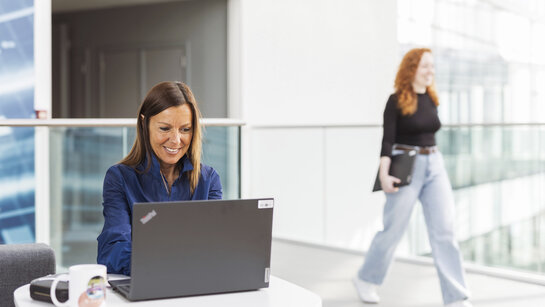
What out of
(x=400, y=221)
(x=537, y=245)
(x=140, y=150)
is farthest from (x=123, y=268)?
(x=537, y=245)

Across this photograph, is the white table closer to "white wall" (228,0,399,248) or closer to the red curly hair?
the red curly hair

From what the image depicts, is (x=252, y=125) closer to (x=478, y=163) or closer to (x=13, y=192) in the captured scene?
(x=478, y=163)

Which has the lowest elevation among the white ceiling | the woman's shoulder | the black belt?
the woman's shoulder

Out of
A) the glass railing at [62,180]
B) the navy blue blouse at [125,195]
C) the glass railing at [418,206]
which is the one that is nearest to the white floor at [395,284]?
the glass railing at [418,206]

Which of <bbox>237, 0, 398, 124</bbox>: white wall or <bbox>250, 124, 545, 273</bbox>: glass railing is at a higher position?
<bbox>237, 0, 398, 124</bbox>: white wall

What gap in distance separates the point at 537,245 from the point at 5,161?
3833 mm

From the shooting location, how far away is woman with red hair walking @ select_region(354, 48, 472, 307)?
3666mm

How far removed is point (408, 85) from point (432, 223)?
74 centimetres

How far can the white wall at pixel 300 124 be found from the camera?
20.6 ft

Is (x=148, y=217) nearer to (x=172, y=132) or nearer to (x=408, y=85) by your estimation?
(x=172, y=132)

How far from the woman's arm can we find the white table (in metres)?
0.17

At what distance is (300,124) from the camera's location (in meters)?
6.41

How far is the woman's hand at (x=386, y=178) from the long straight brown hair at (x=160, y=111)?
5.99 feet

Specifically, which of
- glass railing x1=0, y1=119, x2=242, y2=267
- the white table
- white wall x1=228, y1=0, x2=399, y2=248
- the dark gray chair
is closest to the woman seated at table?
the white table
